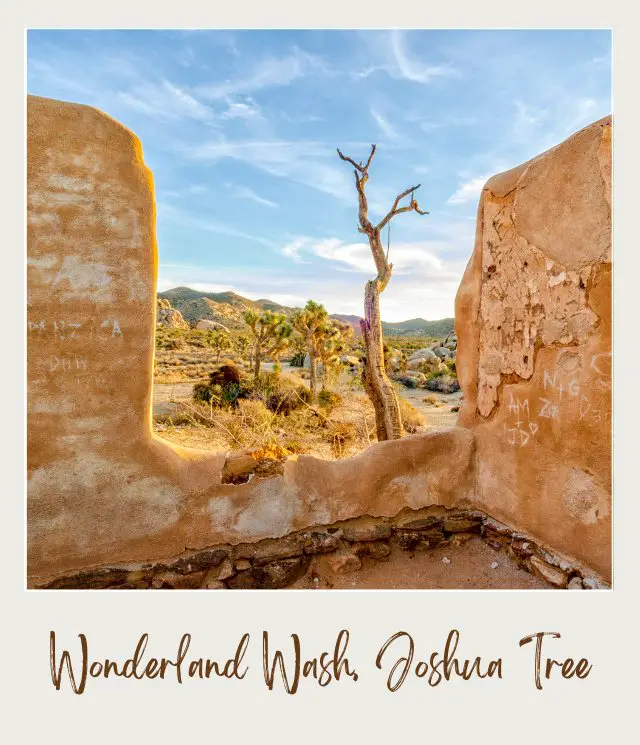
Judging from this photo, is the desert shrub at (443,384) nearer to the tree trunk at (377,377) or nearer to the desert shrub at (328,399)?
the desert shrub at (328,399)

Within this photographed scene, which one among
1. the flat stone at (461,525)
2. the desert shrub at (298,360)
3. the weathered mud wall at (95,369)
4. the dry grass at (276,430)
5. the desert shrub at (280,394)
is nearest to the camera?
the weathered mud wall at (95,369)

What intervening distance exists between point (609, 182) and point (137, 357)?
269 cm

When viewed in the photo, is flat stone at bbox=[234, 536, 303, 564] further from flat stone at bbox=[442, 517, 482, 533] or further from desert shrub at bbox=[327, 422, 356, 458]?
desert shrub at bbox=[327, 422, 356, 458]

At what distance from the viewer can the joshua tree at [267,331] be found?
15.0 m

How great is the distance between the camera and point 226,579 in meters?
2.79

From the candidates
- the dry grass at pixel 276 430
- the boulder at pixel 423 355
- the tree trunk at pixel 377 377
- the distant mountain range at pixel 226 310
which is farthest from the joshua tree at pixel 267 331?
the distant mountain range at pixel 226 310

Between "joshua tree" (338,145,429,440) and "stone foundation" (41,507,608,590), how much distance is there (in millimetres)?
4833

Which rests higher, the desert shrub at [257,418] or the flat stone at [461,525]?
the desert shrub at [257,418]

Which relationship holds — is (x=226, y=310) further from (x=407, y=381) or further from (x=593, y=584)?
(x=593, y=584)

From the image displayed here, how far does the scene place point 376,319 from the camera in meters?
8.80

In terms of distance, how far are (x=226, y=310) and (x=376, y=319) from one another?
38.1 meters

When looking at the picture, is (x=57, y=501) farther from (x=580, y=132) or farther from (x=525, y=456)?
(x=580, y=132)

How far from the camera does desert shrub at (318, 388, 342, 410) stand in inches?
493

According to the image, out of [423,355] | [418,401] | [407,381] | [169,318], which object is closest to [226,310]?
[169,318]
